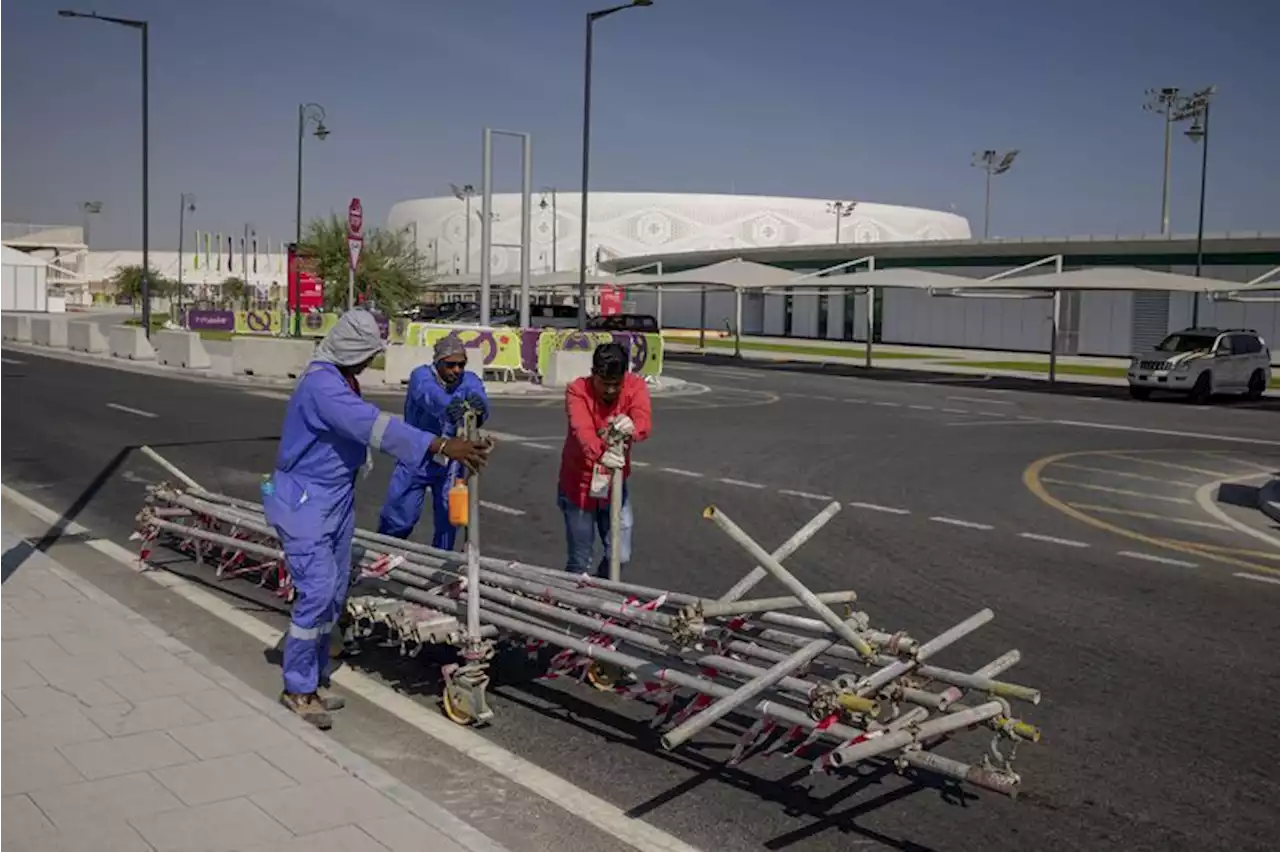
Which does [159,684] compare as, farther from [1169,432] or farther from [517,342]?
[517,342]

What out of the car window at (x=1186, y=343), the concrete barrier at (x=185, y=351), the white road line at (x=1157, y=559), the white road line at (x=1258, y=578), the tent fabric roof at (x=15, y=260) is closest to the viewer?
the white road line at (x=1258, y=578)

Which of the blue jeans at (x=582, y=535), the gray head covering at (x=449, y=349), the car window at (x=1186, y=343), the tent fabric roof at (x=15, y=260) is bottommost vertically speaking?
the blue jeans at (x=582, y=535)

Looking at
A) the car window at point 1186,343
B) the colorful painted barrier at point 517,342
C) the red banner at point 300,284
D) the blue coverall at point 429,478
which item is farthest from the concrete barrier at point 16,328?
the blue coverall at point 429,478

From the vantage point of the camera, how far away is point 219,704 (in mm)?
5578

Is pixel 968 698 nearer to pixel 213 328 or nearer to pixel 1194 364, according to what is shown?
pixel 1194 364

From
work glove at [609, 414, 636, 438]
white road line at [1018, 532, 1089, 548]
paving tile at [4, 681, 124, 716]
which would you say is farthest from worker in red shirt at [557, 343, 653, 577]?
white road line at [1018, 532, 1089, 548]

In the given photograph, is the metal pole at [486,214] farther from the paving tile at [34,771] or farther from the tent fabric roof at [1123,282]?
the paving tile at [34,771]

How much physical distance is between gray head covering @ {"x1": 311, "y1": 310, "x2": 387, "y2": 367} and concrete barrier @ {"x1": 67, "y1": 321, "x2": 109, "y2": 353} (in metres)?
35.0

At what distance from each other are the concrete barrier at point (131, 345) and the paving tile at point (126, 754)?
31920mm

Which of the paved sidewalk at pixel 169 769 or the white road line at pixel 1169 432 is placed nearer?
the paved sidewalk at pixel 169 769

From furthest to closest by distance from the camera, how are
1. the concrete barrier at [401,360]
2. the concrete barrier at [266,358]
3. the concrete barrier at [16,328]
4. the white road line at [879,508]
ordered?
the concrete barrier at [16,328], the concrete barrier at [266,358], the concrete barrier at [401,360], the white road line at [879,508]

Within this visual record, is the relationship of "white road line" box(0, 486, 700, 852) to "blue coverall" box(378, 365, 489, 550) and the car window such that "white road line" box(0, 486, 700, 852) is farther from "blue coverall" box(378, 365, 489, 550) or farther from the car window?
the car window

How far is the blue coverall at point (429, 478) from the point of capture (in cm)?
771

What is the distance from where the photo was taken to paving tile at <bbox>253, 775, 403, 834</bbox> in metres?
4.34
